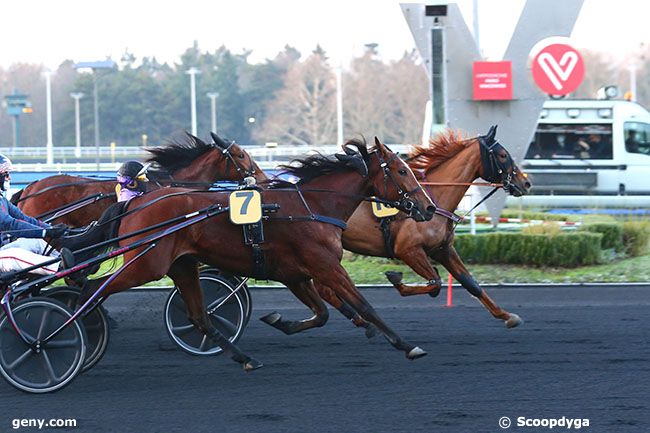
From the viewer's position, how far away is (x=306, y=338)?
7.97m

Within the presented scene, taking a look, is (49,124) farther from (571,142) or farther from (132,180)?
(132,180)

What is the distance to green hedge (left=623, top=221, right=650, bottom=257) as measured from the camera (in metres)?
13.6

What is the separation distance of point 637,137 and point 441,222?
14762 mm

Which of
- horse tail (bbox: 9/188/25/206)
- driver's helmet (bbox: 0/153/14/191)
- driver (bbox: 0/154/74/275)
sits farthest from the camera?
horse tail (bbox: 9/188/25/206)

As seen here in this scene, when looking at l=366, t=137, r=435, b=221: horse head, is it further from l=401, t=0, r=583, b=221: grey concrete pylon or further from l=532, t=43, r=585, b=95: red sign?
l=532, t=43, r=585, b=95: red sign

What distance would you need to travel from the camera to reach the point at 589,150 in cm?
2181

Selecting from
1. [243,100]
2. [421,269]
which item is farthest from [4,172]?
[243,100]

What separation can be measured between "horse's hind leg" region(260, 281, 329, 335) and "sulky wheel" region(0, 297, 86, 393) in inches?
69.5

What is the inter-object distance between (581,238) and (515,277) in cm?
109

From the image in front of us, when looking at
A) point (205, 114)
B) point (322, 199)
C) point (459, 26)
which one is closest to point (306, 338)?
point (322, 199)

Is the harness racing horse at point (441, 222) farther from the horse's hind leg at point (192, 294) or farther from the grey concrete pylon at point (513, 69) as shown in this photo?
the grey concrete pylon at point (513, 69)

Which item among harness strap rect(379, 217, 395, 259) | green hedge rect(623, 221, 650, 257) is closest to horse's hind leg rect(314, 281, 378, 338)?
harness strap rect(379, 217, 395, 259)

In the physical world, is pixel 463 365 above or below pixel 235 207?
below

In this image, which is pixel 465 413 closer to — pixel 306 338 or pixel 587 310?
pixel 306 338
